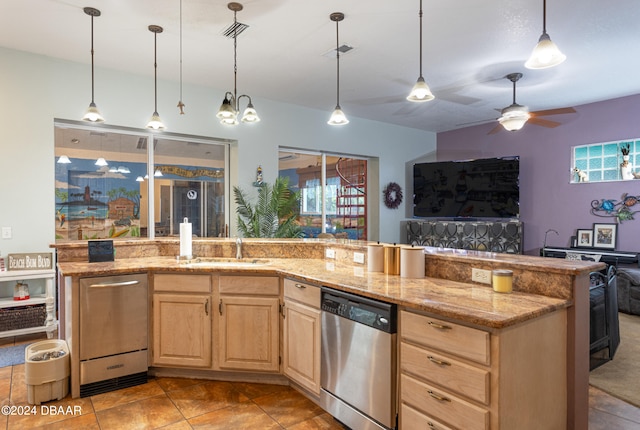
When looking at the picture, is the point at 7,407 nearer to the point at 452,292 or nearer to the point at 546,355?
the point at 452,292

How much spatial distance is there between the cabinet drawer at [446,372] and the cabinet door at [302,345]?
70 cm

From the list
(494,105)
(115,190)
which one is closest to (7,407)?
(115,190)

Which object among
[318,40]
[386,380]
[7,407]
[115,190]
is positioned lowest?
[7,407]

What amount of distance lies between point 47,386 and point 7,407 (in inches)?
10.0

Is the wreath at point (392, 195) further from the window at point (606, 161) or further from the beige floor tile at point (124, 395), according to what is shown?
the beige floor tile at point (124, 395)

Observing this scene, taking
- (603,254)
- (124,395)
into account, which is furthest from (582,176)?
(124,395)

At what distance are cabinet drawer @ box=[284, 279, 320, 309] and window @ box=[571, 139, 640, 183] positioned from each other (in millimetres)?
5229

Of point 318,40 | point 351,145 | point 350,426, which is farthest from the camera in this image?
point 351,145

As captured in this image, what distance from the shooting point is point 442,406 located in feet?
5.77

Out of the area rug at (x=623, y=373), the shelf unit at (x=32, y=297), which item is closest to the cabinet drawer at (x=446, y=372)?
the area rug at (x=623, y=373)

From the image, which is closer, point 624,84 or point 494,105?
point 624,84

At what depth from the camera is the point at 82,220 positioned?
14.9 ft

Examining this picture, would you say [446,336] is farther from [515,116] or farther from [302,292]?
[515,116]

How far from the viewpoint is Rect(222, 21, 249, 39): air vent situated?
132 inches
